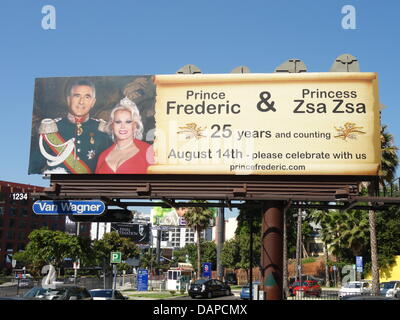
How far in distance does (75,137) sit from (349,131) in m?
11.8

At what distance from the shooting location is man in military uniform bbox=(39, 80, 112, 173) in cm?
2100

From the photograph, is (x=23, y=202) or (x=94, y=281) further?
(x=23, y=202)

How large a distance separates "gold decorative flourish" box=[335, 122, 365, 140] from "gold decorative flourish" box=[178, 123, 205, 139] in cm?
569

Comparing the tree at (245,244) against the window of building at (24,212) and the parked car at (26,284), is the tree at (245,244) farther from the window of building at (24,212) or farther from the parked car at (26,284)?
the window of building at (24,212)

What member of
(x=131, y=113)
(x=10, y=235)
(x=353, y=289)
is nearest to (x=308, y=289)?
(x=353, y=289)

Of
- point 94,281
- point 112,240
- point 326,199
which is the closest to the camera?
point 326,199

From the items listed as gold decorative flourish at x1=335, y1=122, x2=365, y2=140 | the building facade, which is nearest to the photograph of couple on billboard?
gold decorative flourish at x1=335, y1=122, x2=365, y2=140

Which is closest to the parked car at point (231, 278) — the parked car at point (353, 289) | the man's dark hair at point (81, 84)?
A: the parked car at point (353, 289)

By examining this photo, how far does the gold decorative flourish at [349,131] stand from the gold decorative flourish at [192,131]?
18.7 feet

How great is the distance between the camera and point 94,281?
46875 millimetres

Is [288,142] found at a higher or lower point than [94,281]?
higher
